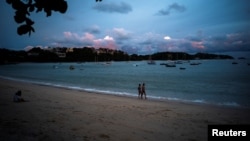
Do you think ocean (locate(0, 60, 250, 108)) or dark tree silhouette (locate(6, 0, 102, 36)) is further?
ocean (locate(0, 60, 250, 108))

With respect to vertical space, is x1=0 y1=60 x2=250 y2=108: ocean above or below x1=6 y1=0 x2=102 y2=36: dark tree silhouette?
below

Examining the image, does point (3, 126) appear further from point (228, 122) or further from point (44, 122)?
point (228, 122)

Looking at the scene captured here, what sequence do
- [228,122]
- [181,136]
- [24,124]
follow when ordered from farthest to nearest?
[228,122] → [24,124] → [181,136]

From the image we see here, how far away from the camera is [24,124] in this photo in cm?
919

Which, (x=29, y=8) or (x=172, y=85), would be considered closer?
(x=29, y=8)

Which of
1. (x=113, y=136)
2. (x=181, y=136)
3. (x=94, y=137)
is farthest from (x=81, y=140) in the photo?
(x=181, y=136)

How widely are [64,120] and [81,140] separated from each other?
3.17m

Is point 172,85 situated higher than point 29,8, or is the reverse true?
point 29,8

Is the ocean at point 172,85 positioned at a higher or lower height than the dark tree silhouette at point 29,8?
lower

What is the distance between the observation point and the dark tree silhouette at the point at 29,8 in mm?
3529

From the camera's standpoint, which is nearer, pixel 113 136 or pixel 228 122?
pixel 113 136

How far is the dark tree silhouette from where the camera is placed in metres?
3.53

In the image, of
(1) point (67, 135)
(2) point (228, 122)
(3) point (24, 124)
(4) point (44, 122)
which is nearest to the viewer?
(1) point (67, 135)

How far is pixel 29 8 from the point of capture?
364 cm
